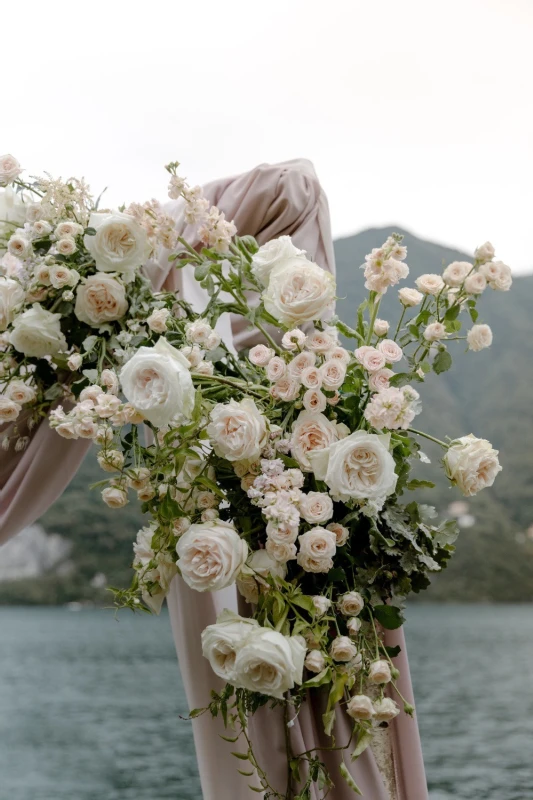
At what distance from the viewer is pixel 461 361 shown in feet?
72.1

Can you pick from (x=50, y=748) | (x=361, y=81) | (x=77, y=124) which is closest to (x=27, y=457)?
(x=77, y=124)

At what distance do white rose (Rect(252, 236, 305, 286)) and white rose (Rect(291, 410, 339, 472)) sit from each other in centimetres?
24

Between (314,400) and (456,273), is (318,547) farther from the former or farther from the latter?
(456,273)

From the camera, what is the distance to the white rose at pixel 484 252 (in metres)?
1.32

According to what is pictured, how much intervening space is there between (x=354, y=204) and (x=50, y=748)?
14.1m

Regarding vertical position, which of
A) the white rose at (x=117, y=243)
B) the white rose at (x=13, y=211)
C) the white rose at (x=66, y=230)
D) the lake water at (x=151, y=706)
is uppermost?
the white rose at (x=13, y=211)

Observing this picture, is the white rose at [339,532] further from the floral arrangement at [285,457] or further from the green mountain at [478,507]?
the green mountain at [478,507]

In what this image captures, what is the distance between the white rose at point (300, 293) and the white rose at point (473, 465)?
0.28 meters

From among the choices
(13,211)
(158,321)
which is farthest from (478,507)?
(158,321)

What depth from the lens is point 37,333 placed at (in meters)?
1.47

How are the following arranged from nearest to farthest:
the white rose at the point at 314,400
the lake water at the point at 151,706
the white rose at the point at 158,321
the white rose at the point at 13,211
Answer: the white rose at the point at 314,400 → the white rose at the point at 158,321 → the white rose at the point at 13,211 → the lake water at the point at 151,706

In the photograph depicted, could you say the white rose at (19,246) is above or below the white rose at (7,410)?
above

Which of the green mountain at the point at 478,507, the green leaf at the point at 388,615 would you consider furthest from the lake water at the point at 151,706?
the green leaf at the point at 388,615

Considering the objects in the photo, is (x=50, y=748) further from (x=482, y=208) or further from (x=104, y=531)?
(x=482, y=208)
